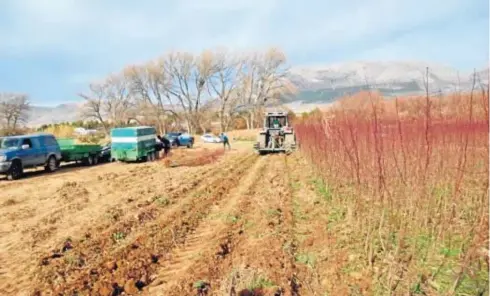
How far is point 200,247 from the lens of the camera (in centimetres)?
627

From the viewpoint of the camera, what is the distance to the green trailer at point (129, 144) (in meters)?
20.4

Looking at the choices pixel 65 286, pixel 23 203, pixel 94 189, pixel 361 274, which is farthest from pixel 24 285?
pixel 94 189

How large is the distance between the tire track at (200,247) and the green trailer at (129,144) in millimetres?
11657

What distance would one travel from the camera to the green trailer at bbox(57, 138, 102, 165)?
1998 centimetres

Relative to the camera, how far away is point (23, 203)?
10477 millimetres

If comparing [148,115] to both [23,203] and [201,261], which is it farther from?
[201,261]

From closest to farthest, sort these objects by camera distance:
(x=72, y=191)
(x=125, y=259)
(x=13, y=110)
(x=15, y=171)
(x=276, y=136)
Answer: (x=125, y=259), (x=72, y=191), (x=15, y=171), (x=276, y=136), (x=13, y=110)

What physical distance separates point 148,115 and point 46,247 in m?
66.7

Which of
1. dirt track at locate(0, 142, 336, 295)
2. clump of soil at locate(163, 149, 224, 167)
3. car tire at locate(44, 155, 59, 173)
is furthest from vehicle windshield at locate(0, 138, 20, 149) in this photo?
clump of soil at locate(163, 149, 224, 167)

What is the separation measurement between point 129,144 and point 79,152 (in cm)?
253

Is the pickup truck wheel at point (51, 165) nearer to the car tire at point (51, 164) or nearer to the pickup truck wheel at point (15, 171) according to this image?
the car tire at point (51, 164)

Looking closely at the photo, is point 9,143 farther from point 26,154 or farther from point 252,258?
point 252,258

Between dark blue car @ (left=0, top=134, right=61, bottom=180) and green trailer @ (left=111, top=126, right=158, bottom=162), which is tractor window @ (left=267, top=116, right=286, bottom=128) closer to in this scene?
green trailer @ (left=111, top=126, right=158, bottom=162)

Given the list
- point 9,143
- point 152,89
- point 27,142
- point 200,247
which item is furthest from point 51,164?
point 152,89
